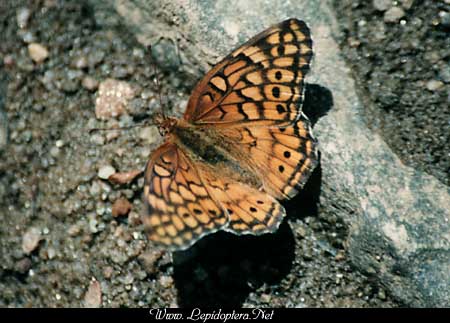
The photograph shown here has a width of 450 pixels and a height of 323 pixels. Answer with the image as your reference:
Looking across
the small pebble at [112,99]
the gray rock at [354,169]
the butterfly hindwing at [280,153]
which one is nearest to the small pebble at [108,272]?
the small pebble at [112,99]

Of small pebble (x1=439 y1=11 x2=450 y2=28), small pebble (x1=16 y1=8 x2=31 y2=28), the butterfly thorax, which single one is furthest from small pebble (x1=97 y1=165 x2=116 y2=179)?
small pebble (x1=439 y1=11 x2=450 y2=28)

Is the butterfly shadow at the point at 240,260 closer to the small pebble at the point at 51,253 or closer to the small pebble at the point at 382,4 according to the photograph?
the small pebble at the point at 382,4

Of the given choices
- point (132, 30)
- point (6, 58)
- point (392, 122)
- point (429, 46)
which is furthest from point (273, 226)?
point (6, 58)

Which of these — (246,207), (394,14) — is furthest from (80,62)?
(394,14)

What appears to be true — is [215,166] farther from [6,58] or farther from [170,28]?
[6,58]

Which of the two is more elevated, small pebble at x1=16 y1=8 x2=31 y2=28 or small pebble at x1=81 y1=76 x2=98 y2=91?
small pebble at x1=16 y1=8 x2=31 y2=28

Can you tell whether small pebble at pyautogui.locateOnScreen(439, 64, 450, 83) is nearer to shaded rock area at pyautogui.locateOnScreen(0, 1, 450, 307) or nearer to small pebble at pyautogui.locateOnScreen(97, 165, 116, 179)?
shaded rock area at pyautogui.locateOnScreen(0, 1, 450, 307)
